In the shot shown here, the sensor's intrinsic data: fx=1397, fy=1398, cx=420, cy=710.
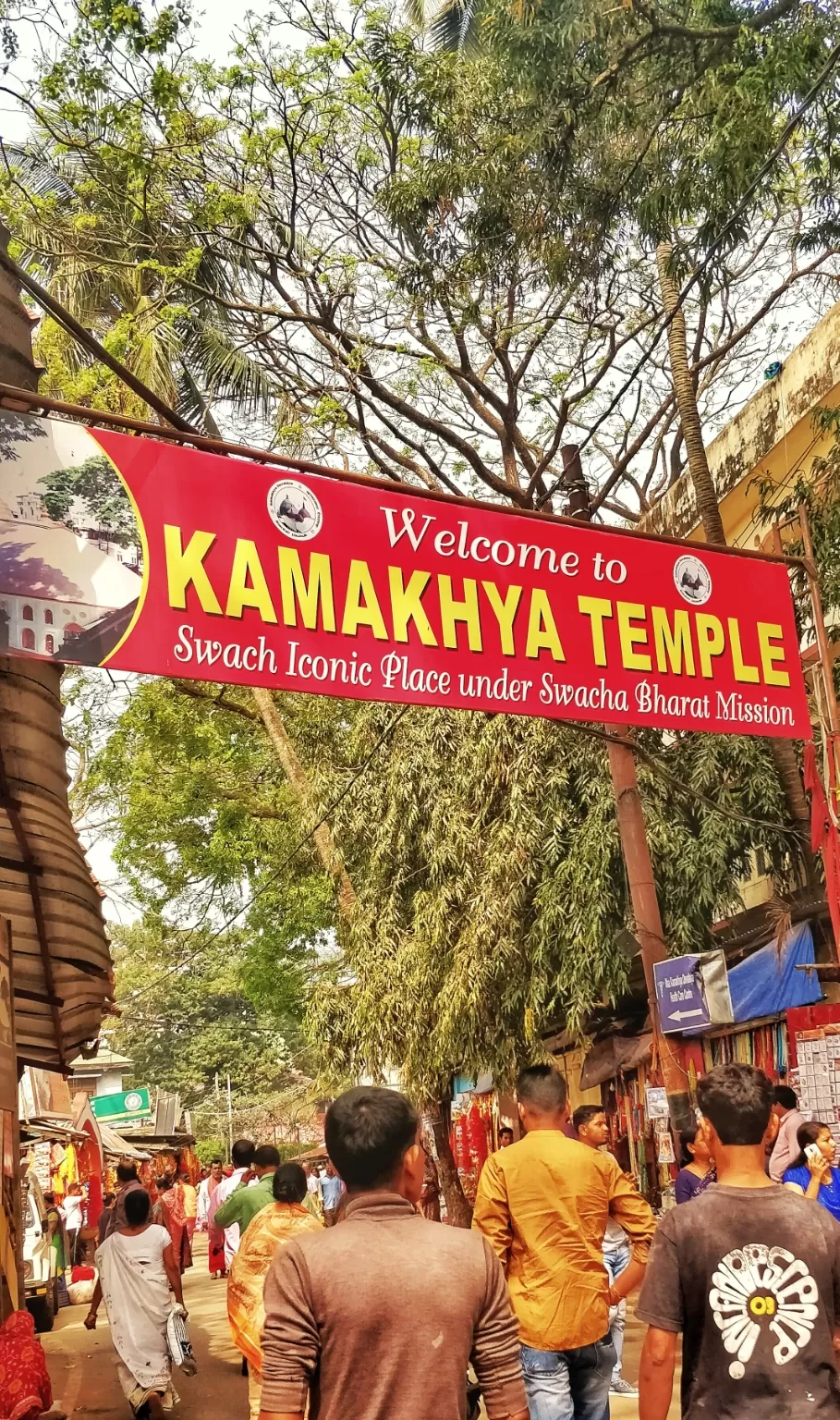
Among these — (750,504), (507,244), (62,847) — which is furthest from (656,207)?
(62,847)

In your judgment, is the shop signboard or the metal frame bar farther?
the shop signboard

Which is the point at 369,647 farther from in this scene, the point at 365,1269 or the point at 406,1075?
the point at 406,1075

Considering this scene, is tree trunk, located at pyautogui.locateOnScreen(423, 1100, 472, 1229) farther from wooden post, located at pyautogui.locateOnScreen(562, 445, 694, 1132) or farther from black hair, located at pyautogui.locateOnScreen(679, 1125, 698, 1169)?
black hair, located at pyautogui.locateOnScreen(679, 1125, 698, 1169)

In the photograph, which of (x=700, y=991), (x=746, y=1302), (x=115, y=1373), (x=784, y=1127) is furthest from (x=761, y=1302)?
(x=115, y=1373)

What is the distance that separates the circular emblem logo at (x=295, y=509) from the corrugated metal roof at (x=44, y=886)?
115 cm

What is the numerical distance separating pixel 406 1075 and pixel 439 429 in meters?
7.86

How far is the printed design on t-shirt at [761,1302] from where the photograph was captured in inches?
→ 121

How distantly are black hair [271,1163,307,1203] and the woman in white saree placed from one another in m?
2.27

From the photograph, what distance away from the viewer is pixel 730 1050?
14.5 m

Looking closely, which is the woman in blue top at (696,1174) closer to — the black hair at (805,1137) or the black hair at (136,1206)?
the black hair at (805,1137)

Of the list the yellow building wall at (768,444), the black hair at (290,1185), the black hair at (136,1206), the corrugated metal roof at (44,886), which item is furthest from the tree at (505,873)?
the black hair at (290,1185)

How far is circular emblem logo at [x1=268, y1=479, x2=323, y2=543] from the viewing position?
19.6 ft

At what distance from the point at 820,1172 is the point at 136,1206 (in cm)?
436

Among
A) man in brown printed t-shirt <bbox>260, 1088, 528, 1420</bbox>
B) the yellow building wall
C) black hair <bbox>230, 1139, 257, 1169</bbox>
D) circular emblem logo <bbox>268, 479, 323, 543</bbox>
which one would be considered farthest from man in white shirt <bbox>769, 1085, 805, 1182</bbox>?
the yellow building wall
